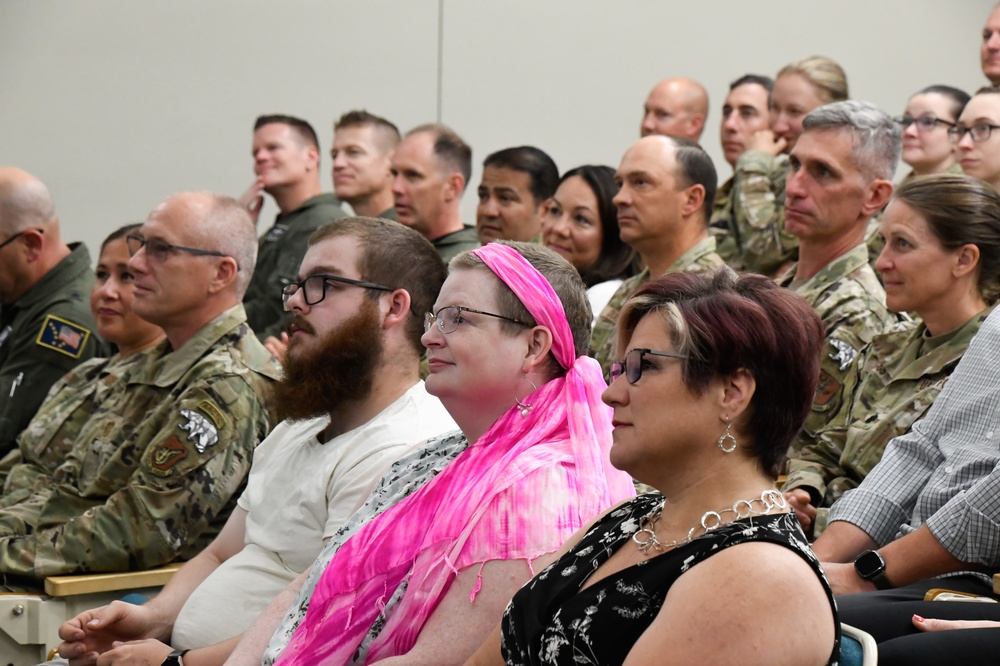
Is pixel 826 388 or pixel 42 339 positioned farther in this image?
pixel 42 339

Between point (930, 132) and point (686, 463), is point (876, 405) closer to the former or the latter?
point (686, 463)

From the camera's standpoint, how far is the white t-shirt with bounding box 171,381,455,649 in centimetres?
240

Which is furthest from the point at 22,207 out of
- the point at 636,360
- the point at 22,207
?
the point at 636,360

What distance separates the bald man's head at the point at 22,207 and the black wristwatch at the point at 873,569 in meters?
3.31

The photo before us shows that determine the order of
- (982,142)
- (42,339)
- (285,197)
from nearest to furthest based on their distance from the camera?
(982,142) → (42,339) → (285,197)

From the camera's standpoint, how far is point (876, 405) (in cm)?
280

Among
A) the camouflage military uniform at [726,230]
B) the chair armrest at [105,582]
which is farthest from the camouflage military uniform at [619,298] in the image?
the chair armrest at [105,582]

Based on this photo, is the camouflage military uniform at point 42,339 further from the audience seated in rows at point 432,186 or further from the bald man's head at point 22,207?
the audience seated in rows at point 432,186

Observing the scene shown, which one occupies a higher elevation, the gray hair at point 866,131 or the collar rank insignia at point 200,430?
the gray hair at point 866,131

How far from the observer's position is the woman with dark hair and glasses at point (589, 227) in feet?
14.1

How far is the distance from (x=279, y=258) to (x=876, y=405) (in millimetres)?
2997

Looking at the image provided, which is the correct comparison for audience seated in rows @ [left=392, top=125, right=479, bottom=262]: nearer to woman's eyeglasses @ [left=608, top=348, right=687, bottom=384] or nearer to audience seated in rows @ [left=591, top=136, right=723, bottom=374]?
audience seated in rows @ [left=591, top=136, right=723, bottom=374]

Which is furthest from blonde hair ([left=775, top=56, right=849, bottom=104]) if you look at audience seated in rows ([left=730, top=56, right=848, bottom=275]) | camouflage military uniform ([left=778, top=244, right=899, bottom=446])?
camouflage military uniform ([left=778, top=244, right=899, bottom=446])

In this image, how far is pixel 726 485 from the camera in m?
1.56
